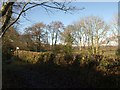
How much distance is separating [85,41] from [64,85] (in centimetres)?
4147

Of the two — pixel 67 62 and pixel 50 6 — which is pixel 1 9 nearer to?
pixel 50 6

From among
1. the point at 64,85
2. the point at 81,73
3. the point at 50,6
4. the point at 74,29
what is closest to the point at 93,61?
the point at 81,73

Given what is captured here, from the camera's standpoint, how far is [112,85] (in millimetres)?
12148

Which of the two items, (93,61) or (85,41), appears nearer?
(93,61)

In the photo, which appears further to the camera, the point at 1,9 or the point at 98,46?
the point at 98,46

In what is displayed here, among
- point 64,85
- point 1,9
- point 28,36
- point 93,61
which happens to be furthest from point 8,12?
point 28,36

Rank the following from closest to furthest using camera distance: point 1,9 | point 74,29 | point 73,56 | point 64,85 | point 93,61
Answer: point 1,9 < point 64,85 < point 93,61 < point 73,56 < point 74,29

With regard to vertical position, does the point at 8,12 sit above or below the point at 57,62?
above

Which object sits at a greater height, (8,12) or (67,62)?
(8,12)

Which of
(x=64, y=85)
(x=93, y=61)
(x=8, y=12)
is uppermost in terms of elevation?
(x=8, y=12)

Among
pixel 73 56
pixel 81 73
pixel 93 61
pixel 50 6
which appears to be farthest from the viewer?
pixel 73 56

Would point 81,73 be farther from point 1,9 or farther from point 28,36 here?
point 28,36

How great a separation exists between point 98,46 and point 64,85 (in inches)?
1404

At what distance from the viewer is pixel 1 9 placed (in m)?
11.0
